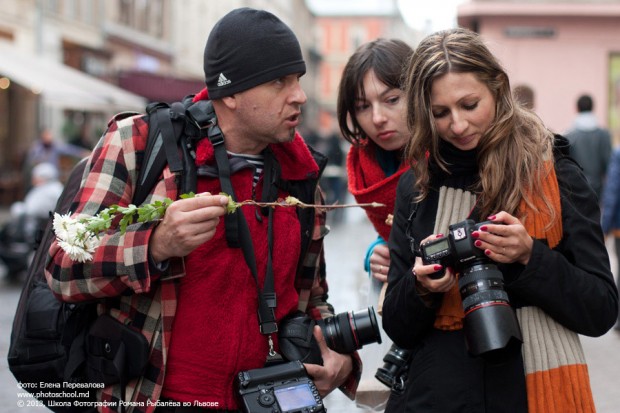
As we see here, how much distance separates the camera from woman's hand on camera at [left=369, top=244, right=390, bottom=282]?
11.1 ft

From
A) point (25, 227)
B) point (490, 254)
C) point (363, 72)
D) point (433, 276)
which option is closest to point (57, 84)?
point (25, 227)

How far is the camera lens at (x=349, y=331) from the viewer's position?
290 cm

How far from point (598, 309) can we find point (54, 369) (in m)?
1.66

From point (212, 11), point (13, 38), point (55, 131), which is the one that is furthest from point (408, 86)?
point (212, 11)

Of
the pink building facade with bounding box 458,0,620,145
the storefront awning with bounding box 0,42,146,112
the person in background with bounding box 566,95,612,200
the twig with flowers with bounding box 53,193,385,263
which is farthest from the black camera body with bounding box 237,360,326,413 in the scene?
the pink building facade with bounding box 458,0,620,145

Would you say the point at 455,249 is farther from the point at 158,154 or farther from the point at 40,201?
the point at 40,201

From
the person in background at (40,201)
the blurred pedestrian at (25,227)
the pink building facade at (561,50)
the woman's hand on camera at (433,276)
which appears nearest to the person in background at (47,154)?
the person in background at (40,201)

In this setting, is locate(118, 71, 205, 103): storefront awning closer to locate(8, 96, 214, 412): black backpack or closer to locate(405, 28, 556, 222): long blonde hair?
locate(8, 96, 214, 412): black backpack

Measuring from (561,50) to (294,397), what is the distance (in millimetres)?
16322

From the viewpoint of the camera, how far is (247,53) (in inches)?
111

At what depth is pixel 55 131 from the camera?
2458 centimetres

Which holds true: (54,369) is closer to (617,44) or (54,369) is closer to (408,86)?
(408,86)

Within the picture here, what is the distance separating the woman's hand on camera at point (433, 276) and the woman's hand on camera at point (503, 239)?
13 cm

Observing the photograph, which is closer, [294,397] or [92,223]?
[92,223]
